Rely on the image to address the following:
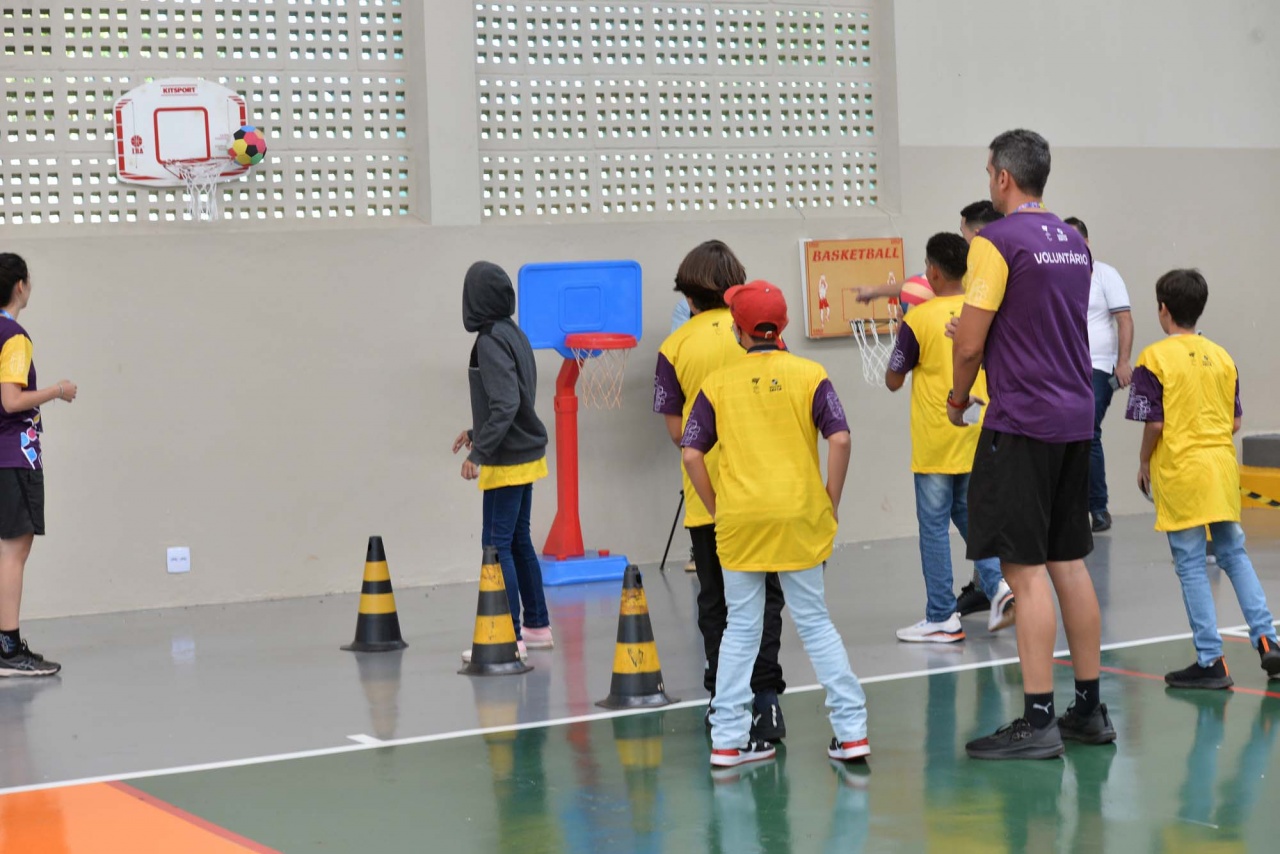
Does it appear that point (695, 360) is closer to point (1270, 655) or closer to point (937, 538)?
point (937, 538)

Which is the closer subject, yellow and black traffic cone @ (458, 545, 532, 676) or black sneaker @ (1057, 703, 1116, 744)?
black sneaker @ (1057, 703, 1116, 744)

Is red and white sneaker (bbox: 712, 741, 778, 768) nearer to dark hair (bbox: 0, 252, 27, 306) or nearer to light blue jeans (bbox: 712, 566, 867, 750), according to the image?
light blue jeans (bbox: 712, 566, 867, 750)

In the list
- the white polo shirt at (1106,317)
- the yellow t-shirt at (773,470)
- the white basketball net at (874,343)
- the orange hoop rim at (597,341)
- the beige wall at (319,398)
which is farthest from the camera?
the white basketball net at (874,343)

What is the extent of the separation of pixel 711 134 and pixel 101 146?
13.1ft

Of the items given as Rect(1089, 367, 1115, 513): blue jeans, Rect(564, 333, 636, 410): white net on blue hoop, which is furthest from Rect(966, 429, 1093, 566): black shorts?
Rect(1089, 367, 1115, 513): blue jeans

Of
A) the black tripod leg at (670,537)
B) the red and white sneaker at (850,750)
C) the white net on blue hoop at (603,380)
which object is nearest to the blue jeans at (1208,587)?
the red and white sneaker at (850,750)

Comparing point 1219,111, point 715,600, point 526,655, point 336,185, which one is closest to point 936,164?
point 1219,111

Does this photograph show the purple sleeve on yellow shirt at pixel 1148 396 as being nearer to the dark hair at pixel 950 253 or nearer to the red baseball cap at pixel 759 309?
the dark hair at pixel 950 253

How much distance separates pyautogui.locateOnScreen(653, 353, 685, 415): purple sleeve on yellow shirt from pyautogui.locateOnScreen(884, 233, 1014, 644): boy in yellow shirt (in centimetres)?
148

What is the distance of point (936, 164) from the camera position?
11180mm

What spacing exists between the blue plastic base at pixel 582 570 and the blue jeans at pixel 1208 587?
4123 mm

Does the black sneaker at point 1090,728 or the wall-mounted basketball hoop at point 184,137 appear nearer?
the black sneaker at point 1090,728

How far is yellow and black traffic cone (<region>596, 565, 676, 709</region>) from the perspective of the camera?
612 centimetres

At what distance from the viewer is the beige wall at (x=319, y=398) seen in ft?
29.9
